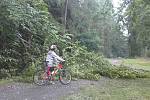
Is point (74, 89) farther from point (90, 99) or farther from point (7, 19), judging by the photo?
point (7, 19)

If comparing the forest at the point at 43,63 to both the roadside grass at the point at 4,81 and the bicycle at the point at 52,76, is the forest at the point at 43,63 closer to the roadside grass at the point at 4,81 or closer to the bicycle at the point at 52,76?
the roadside grass at the point at 4,81

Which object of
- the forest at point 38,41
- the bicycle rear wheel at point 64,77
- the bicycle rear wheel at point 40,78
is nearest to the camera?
the bicycle rear wheel at point 40,78

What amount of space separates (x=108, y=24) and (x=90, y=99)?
64034 millimetres

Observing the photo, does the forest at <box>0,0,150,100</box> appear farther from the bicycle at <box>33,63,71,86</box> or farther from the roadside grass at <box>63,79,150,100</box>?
the bicycle at <box>33,63,71,86</box>

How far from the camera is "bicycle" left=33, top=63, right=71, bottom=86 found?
54.0 ft

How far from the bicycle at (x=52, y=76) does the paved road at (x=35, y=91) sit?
0.29 meters

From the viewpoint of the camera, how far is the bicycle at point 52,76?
648 inches

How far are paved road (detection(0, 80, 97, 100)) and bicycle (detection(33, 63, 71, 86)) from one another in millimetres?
291

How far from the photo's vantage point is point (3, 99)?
1243cm

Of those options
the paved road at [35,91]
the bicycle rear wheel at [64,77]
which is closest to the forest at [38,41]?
the bicycle rear wheel at [64,77]

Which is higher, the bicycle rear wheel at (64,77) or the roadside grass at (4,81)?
the bicycle rear wheel at (64,77)

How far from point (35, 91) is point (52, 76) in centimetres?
215

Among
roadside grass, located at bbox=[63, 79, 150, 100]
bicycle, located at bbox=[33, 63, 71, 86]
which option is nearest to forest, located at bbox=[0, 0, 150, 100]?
roadside grass, located at bbox=[63, 79, 150, 100]

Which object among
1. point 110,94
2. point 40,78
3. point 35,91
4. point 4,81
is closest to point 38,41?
point 4,81
